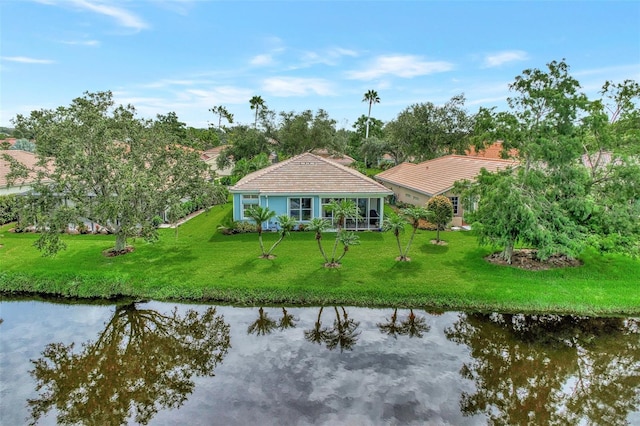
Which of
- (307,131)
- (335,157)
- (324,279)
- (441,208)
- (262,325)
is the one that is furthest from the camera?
(335,157)

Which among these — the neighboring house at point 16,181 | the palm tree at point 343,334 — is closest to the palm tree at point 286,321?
the palm tree at point 343,334

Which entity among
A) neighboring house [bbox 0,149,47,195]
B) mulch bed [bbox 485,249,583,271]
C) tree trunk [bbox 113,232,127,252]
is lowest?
mulch bed [bbox 485,249,583,271]

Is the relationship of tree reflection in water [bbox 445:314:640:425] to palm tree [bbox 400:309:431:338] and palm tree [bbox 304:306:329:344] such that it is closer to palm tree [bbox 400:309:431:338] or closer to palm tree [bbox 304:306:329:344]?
palm tree [bbox 400:309:431:338]

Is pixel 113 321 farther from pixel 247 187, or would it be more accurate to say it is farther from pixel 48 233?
pixel 247 187

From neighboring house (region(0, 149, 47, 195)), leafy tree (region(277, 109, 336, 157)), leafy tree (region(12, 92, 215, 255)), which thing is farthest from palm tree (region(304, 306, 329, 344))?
leafy tree (region(277, 109, 336, 157))

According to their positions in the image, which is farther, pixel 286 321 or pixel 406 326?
pixel 286 321

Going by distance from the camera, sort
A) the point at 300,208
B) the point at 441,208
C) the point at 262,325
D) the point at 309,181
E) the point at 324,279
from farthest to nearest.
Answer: the point at 309,181, the point at 300,208, the point at 441,208, the point at 324,279, the point at 262,325

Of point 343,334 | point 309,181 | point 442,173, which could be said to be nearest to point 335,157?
point 442,173

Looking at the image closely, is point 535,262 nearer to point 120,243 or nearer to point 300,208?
point 300,208
